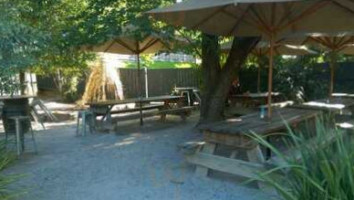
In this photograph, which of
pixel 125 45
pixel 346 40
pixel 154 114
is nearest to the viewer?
pixel 346 40

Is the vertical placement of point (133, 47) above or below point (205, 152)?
above

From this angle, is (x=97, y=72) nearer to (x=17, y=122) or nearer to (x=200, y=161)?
(x=17, y=122)

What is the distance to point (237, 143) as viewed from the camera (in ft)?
17.6

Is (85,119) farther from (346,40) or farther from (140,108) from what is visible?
(346,40)

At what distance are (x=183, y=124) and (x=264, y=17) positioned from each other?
219 inches

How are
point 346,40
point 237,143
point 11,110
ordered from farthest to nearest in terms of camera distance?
point 346,40
point 11,110
point 237,143

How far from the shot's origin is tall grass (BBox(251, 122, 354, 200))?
283 centimetres

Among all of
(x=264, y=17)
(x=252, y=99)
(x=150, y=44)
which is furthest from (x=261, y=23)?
(x=252, y=99)

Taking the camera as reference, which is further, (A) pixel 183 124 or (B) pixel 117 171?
(A) pixel 183 124

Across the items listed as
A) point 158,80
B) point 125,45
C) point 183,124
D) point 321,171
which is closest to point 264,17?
point 321,171

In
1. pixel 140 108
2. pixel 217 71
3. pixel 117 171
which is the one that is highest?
pixel 217 71

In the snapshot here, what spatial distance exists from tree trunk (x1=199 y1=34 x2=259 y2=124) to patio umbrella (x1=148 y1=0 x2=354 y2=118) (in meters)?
1.94

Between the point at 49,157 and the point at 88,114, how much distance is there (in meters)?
2.72

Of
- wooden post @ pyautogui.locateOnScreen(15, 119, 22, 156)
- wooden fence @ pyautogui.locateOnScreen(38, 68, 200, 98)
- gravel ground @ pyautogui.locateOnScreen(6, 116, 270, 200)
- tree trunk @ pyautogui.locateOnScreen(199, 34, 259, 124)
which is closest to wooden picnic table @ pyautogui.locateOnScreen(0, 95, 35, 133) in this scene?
wooden post @ pyautogui.locateOnScreen(15, 119, 22, 156)
